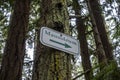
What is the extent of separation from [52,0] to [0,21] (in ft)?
19.0

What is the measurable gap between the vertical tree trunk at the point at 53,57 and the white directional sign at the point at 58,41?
3.2 inches

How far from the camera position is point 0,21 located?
7.89 meters

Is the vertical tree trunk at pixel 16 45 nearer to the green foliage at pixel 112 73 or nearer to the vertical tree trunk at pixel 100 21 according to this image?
the vertical tree trunk at pixel 100 21

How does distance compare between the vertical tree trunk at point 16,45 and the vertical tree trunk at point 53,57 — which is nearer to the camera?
the vertical tree trunk at point 53,57

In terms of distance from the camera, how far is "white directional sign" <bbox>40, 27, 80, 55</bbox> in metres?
1.94

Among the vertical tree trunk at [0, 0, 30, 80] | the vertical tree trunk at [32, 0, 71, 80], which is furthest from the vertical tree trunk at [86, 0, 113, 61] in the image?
the vertical tree trunk at [32, 0, 71, 80]

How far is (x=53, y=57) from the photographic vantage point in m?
2.09

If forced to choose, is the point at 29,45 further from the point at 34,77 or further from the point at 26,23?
the point at 34,77

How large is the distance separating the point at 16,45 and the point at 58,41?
3.37m

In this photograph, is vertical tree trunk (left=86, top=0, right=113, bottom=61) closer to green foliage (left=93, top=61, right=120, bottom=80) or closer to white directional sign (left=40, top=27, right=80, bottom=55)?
green foliage (left=93, top=61, right=120, bottom=80)

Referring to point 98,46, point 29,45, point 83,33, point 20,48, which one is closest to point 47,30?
point 20,48

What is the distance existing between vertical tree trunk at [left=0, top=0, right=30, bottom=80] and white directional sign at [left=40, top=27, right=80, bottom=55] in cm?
295

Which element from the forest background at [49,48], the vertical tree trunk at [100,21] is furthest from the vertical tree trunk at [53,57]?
the vertical tree trunk at [100,21]

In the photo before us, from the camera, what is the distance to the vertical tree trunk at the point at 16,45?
491cm
